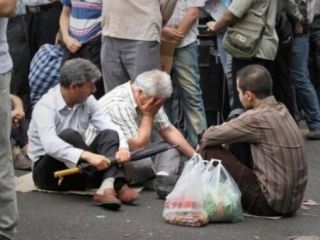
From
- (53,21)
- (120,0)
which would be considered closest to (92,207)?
(120,0)

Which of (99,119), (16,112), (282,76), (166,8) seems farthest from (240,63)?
(16,112)

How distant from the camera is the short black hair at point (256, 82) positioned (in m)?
6.25

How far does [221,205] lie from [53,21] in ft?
10.7

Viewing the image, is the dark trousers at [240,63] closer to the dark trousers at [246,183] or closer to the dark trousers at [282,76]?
the dark trousers at [282,76]

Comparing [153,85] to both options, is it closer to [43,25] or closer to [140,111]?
[140,111]

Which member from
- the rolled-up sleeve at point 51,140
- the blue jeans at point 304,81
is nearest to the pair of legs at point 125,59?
the rolled-up sleeve at point 51,140

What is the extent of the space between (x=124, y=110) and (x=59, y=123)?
0.53 m

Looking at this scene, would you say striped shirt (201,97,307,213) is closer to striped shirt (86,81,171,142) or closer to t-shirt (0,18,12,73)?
striped shirt (86,81,171,142)

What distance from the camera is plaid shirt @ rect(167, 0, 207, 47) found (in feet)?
25.3

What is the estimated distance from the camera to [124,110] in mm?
6766

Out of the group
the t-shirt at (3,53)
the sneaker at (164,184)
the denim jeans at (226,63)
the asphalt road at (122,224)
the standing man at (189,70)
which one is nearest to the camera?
the t-shirt at (3,53)

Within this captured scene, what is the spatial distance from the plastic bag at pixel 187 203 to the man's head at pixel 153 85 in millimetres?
963

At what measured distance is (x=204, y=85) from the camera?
880cm

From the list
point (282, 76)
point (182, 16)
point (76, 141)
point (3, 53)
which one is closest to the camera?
point (3, 53)
